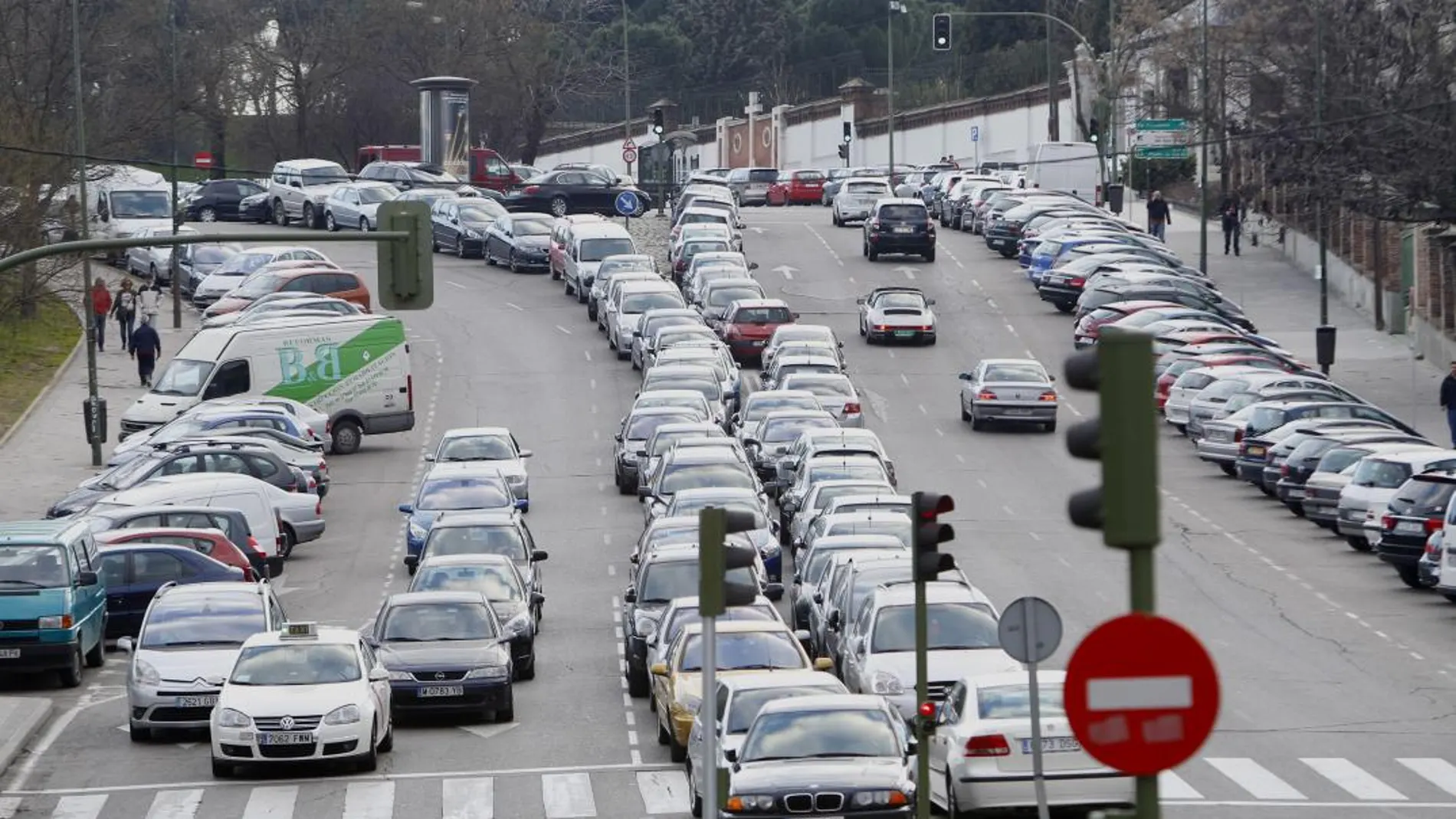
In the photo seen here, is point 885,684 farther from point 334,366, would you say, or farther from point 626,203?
point 626,203

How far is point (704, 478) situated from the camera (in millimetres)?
34906

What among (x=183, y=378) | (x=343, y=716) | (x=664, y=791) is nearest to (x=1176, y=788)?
(x=664, y=791)

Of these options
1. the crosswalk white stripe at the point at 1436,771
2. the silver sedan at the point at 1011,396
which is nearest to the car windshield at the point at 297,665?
the crosswalk white stripe at the point at 1436,771

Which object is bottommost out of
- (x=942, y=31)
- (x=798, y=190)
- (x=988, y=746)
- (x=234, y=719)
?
(x=234, y=719)

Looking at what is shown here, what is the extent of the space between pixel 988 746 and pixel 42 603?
12.4 m

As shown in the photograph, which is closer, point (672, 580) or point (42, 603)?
point (42, 603)

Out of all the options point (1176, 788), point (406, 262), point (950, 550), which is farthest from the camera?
point (950, 550)

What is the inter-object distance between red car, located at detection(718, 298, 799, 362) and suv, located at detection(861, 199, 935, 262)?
15276 millimetres

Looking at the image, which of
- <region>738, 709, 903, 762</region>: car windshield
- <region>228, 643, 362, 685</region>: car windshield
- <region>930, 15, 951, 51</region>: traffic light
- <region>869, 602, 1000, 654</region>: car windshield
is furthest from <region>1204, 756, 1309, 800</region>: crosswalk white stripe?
<region>930, 15, 951, 51</region>: traffic light

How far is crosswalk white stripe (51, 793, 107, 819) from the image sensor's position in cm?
2114

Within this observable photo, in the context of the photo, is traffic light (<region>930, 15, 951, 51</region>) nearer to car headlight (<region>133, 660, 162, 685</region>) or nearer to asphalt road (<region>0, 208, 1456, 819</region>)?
asphalt road (<region>0, 208, 1456, 819</region>)

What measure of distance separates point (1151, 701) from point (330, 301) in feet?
152

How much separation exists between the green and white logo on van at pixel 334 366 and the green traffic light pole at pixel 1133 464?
39.1 m

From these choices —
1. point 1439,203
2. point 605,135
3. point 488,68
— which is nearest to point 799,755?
point 1439,203
